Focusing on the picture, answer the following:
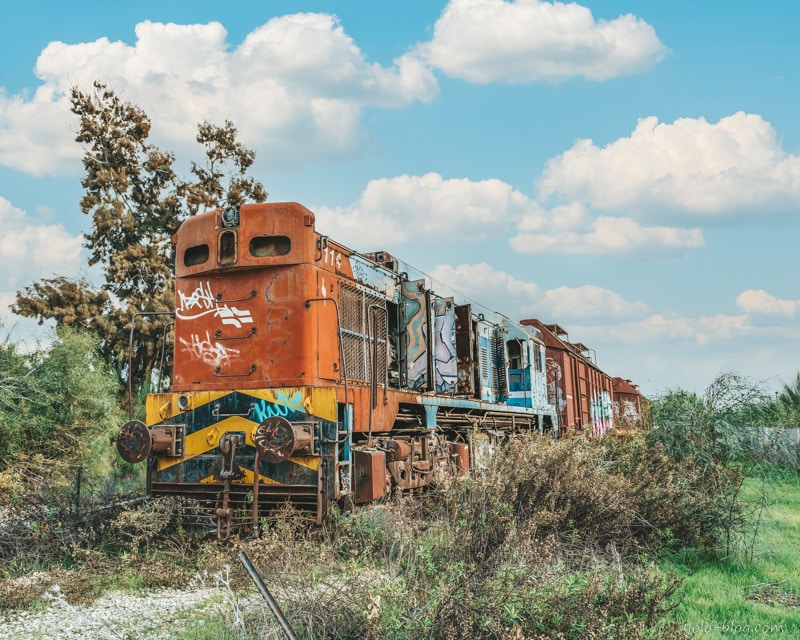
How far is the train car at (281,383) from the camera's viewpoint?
6711 mm

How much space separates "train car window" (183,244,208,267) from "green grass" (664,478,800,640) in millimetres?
5580

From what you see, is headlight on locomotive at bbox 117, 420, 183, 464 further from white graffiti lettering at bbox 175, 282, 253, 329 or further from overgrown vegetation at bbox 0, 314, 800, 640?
white graffiti lettering at bbox 175, 282, 253, 329

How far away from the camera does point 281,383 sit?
7219mm

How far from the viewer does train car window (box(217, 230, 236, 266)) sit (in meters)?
7.62

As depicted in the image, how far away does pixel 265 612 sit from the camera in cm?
425

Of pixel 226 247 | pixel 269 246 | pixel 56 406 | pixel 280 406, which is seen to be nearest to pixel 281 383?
pixel 280 406

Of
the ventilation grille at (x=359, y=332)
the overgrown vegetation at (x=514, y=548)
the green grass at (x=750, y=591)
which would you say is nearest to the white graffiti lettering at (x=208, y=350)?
the ventilation grille at (x=359, y=332)

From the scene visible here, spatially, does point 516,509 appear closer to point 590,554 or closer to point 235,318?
point 590,554

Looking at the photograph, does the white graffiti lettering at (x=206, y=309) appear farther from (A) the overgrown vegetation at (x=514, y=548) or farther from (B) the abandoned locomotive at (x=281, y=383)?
(A) the overgrown vegetation at (x=514, y=548)

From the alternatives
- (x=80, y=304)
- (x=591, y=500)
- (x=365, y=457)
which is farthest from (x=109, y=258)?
(x=591, y=500)

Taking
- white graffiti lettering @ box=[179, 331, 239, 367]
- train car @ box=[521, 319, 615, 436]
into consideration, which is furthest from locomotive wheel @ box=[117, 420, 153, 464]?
train car @ box=[521, 319, 615, 436]

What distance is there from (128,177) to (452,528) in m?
17.5

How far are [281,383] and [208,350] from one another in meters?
1.01

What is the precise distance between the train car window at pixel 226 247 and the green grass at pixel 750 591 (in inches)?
207
